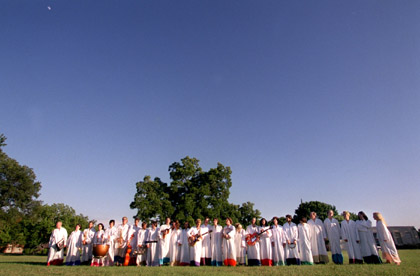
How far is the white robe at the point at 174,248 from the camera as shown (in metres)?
13.9

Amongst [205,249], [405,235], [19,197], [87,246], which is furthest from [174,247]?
[405,235]

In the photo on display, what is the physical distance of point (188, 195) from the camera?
1490 inches

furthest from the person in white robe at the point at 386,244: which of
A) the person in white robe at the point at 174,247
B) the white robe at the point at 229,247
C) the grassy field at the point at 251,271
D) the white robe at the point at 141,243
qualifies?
the white robe at the point at 141,243

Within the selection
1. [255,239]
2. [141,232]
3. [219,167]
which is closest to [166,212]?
[219,167]

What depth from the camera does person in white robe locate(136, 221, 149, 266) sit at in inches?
542

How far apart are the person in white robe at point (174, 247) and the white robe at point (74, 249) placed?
4.86 m

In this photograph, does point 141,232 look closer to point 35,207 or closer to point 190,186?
point 190,186

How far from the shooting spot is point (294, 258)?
42.2ft

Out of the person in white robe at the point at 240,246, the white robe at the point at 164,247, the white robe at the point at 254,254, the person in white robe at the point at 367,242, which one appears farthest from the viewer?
the white robe at the point at 164,247

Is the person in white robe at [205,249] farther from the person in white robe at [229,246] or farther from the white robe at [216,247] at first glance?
the person in white robe at [229,246]

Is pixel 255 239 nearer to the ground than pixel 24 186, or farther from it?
nearer to the ground

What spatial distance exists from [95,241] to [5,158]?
38.5m

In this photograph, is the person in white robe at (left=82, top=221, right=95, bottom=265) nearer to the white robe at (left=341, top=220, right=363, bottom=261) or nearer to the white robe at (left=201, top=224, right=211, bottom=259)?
the white robe at (left=201, top=224, right=211, bottom=259)

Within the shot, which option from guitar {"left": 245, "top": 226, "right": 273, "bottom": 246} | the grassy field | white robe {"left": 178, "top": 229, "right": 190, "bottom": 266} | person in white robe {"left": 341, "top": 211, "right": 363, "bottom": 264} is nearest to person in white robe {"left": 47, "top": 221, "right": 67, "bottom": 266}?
the grassy field
